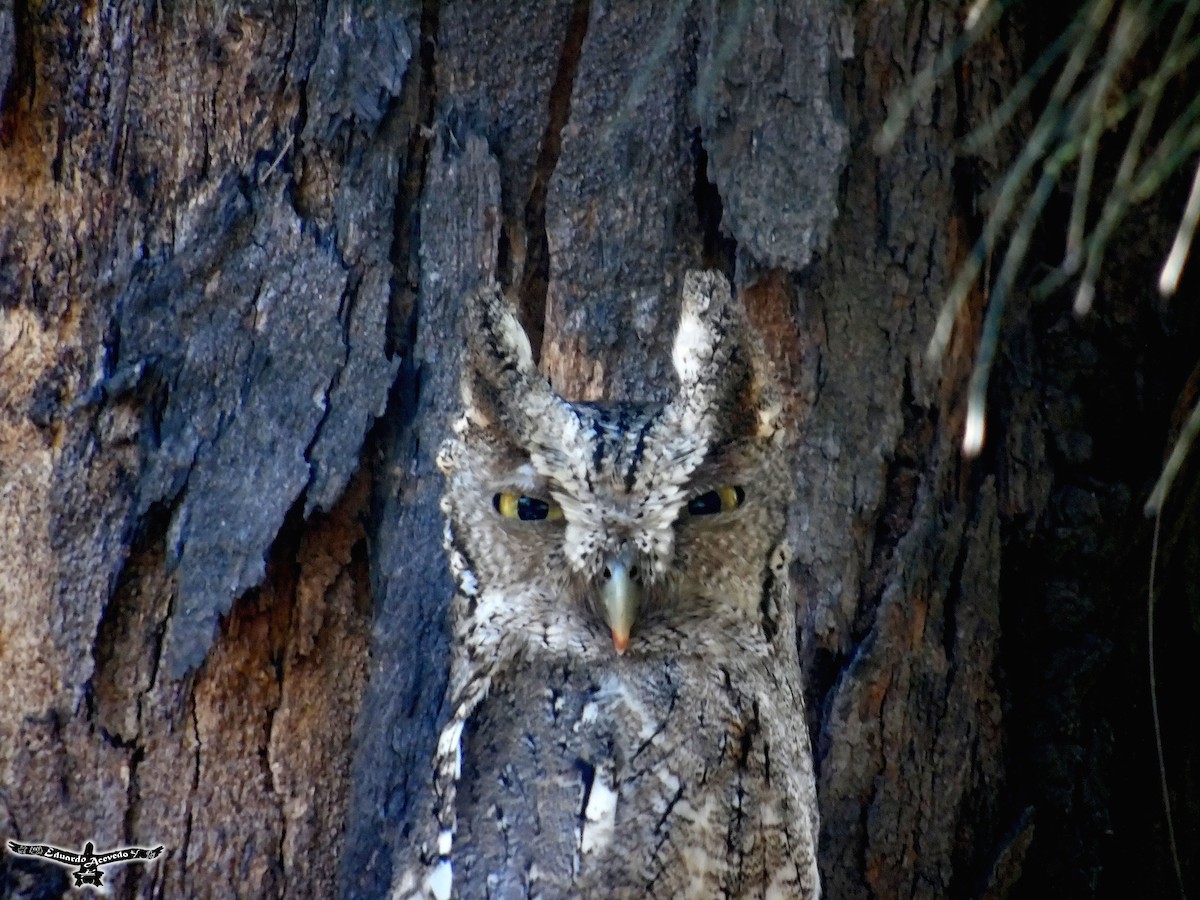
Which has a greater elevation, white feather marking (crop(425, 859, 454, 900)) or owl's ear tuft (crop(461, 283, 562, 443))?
owl's ear tuft (crop(461, 283, 562, 443))

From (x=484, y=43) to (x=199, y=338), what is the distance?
0.69 m

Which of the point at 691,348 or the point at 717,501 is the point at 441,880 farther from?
the point at 691,348

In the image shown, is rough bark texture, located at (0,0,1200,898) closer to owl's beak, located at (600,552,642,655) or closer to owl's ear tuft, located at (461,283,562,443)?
owl's ear tuft, located at (461,283,562,443)

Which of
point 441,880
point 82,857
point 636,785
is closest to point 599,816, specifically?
point 636,785

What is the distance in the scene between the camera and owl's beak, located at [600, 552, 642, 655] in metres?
1.91

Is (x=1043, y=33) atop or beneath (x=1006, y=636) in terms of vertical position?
atop

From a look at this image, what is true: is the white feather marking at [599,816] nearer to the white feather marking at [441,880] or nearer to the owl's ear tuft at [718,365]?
the white feather marking at [441,880]

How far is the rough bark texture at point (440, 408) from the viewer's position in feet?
6.73

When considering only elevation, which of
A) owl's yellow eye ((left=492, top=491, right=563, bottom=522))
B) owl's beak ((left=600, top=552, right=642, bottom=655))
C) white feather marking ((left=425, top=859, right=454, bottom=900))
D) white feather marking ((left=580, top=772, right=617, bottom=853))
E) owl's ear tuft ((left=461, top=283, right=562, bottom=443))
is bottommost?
white feather marking ((left=425, top=859, right=454, bottom=900))

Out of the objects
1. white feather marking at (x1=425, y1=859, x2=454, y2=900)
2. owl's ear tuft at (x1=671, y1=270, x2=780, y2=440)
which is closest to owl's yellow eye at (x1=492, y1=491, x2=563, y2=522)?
owl's ear tuft at (x1=671, y1=270, x2=780, y2=440)

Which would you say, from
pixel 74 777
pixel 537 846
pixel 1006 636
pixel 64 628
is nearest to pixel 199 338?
pixel 64 628

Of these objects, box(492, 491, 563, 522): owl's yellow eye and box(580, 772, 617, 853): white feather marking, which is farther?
box(492, 491, 563, 522): owl's yellow eye

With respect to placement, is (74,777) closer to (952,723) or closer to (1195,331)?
(952,723)

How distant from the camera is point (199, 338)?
2.12 m
